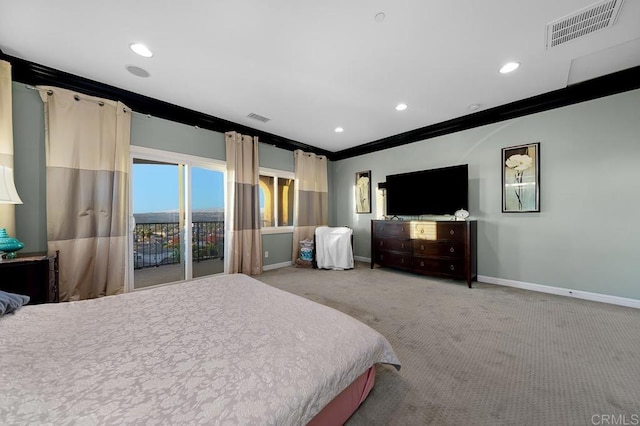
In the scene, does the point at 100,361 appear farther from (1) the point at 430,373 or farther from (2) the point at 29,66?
(2) the point at 29,66

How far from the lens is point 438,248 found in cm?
373

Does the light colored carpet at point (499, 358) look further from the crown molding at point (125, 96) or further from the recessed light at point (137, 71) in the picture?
the recessed light at point (137, 71)

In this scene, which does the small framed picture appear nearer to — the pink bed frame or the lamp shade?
the pink bed frame

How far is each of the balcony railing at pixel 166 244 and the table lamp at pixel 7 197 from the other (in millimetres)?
2159

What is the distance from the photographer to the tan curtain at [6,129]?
2248 millimetres

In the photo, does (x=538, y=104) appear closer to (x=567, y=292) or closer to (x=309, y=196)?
(x=567, y=292)

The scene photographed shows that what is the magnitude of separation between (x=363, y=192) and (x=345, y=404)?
4.51m

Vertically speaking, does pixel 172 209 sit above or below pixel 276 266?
above

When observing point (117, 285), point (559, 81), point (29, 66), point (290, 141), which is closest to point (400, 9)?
point (559, 81)

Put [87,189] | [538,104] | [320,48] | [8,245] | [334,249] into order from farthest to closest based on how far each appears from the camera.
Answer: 1. [334,249]
2. [538,104]
3. [87,189]
4. [320,48]
5. [8,245]

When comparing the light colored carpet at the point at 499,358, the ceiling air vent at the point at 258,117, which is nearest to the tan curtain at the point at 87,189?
the ceiling air vent at the point at 258,117

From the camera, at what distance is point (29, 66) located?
243 cm

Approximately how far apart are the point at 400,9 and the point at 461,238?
2.97 metres

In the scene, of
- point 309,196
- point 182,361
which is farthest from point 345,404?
point 309,196
